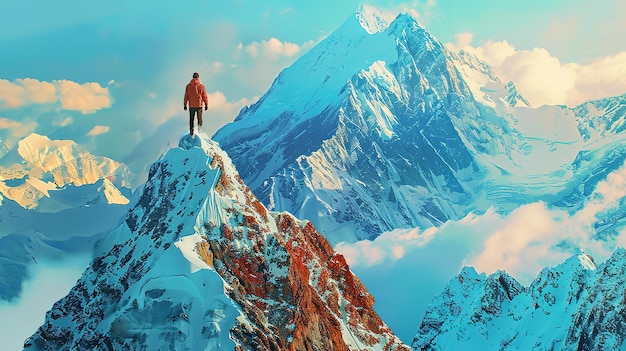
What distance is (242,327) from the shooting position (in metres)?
108

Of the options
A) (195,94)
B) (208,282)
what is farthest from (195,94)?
(208,282)

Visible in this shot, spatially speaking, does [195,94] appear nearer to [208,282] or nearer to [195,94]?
[195,94]

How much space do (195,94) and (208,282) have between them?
26614 millimetres

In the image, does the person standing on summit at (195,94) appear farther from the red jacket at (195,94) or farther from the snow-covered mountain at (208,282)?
the snow-covered mountain at (208,282)

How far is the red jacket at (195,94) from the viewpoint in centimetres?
11862

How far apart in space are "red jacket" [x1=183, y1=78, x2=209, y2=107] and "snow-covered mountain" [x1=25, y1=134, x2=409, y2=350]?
43.6ft

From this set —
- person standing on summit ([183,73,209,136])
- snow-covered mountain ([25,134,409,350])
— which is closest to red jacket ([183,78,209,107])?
A: person standing on summit ([183,73,209,136])

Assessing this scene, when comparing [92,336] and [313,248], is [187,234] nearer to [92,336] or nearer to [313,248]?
[92,336]

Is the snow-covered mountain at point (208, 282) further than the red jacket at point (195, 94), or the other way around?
the red jacket at point (195, 94)

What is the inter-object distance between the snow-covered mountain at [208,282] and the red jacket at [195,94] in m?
13.3

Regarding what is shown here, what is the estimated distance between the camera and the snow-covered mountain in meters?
108

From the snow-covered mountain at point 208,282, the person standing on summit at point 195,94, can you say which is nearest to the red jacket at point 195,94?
the person standing on summit at point 195,94

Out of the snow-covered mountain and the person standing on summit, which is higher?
the person standing on summit

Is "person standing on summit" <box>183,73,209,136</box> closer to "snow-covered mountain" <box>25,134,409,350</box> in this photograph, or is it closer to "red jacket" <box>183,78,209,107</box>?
"red jacket" <box>183,78,209,107</box>
